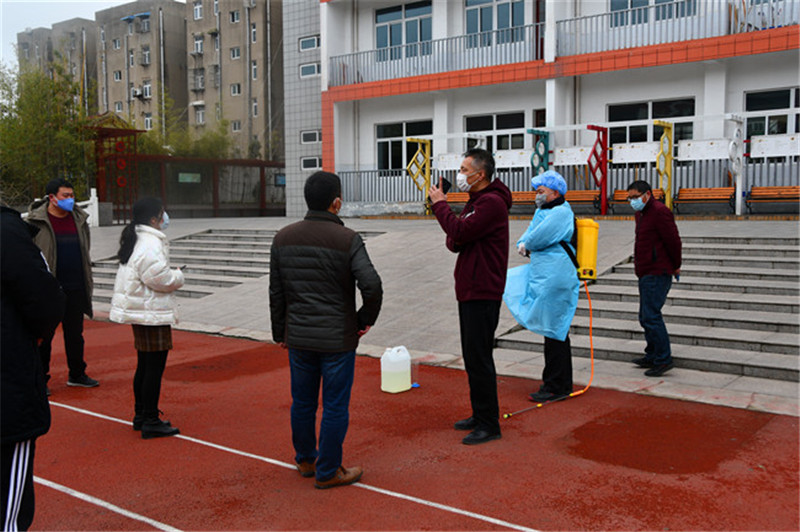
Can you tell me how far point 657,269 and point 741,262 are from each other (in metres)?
4.29

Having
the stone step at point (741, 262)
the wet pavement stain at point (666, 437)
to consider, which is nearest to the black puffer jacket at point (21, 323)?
the wet pavement stain at point (666, 437)

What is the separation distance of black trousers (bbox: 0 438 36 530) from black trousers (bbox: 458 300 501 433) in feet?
9.59

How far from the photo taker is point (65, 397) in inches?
259

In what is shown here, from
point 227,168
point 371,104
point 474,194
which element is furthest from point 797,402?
point 227,168

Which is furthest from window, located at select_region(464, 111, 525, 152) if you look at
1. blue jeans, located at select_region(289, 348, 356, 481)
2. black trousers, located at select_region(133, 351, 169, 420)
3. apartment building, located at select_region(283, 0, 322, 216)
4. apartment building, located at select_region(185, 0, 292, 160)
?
Result: apartment building, located at select_region(185, 0, 292, 160)

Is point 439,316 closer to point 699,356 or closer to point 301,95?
point 699,356

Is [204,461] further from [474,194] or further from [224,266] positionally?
[224,266]

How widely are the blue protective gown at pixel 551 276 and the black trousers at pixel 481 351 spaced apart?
3.93 feet

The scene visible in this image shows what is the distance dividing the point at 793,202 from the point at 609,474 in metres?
14.3

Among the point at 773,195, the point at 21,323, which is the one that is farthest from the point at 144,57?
the point at 21,323

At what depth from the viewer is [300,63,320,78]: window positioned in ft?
88.9

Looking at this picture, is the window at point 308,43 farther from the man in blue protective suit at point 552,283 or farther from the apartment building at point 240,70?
the man in blue protective suit at point 552,283

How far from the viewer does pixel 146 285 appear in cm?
520

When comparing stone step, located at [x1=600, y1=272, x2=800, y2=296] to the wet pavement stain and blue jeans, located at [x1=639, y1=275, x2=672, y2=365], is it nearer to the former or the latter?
blue jeans, located at [x1=639, y1=275, x2=672, y2=365]
